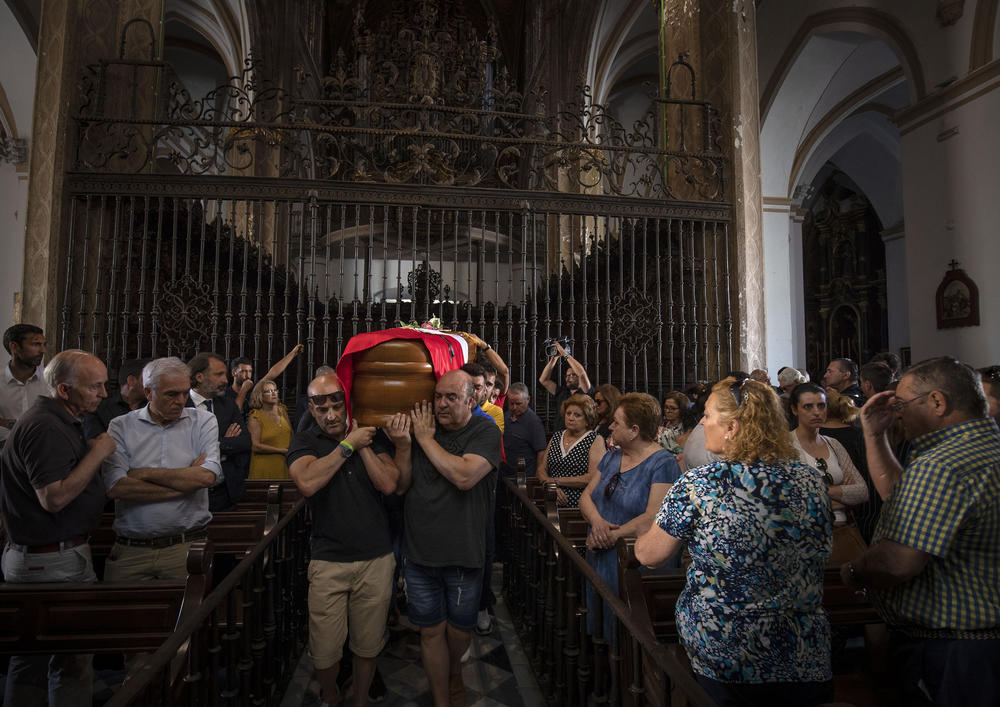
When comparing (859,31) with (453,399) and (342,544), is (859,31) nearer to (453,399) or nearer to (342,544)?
(453,399)

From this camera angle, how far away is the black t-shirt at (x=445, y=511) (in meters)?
2.76

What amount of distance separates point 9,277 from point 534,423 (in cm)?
1047

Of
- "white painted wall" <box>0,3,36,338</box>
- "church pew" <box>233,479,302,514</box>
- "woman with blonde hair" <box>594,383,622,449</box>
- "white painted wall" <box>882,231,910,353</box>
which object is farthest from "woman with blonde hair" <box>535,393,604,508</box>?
"white painted wall" <box>882,231,910,353</box>

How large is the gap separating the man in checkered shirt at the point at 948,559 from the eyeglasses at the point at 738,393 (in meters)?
0.54

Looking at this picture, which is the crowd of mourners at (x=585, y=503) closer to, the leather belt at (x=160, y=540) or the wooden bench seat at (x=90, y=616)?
the leather belt at (x=160, y=540)

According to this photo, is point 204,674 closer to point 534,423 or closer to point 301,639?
point 301,639

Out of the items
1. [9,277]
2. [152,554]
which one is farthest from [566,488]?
[9,277]

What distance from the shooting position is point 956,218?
7.84 meters

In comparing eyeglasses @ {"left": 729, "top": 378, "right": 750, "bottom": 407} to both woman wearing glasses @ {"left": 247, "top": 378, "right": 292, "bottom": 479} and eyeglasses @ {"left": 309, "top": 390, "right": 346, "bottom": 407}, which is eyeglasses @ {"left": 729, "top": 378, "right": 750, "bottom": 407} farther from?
woman wearing glasses @ {"left": 247, "top": 378, "right": 292, "bottom": 479}

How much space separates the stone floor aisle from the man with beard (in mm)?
1119

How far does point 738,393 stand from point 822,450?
1.86 metres

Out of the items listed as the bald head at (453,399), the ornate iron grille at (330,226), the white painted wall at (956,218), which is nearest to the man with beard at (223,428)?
the bald head at (453,399)

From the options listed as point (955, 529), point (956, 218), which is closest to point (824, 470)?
point (955, 529)

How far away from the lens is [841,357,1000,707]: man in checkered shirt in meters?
1.79
